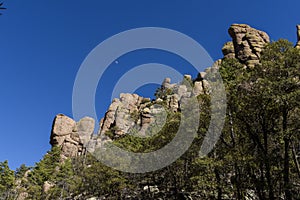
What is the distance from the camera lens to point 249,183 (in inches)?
679

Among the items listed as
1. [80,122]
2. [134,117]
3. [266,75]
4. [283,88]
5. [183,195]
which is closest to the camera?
[283,88]

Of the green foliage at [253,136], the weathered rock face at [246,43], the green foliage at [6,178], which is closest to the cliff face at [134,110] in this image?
the weathered rock face at [246,43]

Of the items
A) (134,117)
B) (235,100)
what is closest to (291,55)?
(235,100)

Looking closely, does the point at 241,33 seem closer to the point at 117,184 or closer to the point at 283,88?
the point at 117,184

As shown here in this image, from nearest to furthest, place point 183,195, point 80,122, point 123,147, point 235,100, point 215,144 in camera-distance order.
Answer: point 235,100 → point 215,144 → point 183,195 → point 123,147 → point 80,122

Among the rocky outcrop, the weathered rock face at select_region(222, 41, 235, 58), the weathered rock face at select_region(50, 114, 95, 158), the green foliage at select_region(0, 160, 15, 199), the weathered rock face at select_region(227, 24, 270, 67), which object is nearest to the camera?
the green foliage at select_region(0, 160, 15, 199)

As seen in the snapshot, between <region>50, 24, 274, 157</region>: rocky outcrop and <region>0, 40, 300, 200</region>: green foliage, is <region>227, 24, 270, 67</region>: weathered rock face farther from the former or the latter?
<region>0, 40, 300, 200</region>: green foliage

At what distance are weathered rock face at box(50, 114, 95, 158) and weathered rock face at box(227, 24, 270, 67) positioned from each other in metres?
53.1

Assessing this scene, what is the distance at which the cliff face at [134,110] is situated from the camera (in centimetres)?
7188

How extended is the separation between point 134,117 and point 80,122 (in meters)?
24.9

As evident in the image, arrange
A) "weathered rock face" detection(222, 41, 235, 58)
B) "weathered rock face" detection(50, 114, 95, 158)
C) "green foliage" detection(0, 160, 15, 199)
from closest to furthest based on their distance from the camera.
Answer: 1. "green foliage" detection(0, 160, 15, 199)
2. "weathered rock face" detection(222, 41, 235, 58)
3. "weathered rock face" detection(50, 114, 95, 158)

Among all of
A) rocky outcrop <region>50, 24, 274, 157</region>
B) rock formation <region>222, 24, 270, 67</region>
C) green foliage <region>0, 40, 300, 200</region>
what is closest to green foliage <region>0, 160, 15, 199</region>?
rocky outcrop <region>50, 24, 274, 157</region>

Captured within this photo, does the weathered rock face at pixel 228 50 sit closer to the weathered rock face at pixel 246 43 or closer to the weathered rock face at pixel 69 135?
the weathered rock face at pixel 246 43

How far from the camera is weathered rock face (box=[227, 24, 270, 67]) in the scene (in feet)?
235
